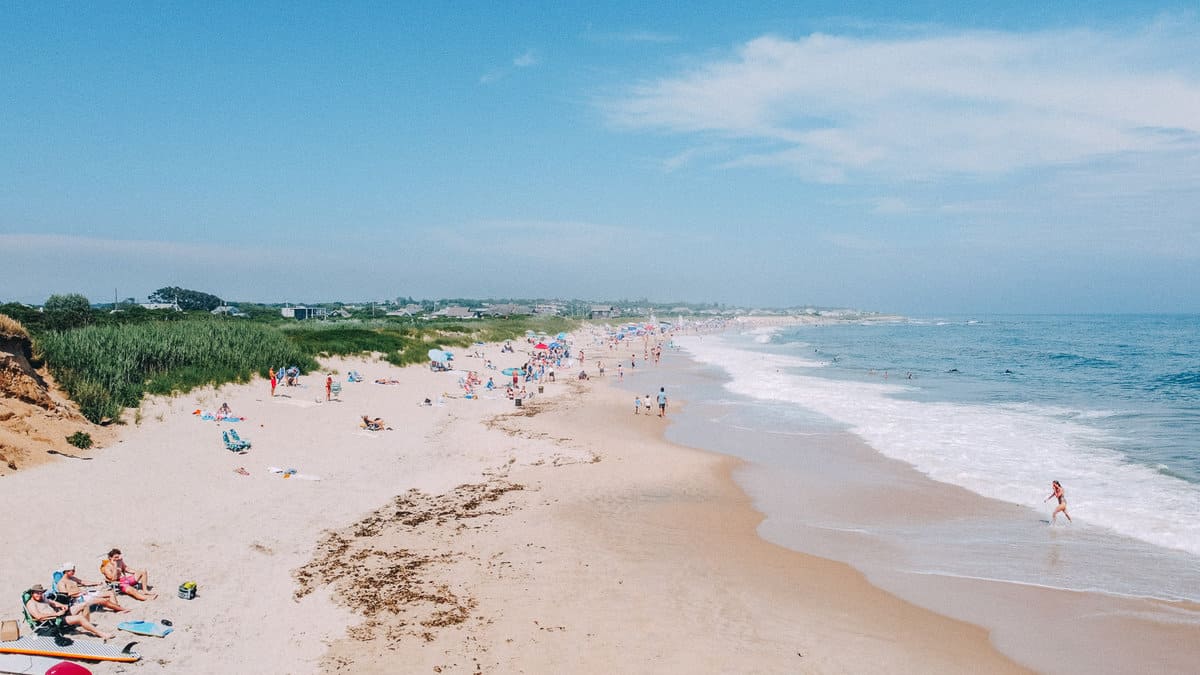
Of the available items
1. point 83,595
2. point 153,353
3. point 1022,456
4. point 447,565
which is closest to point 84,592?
point 83,595

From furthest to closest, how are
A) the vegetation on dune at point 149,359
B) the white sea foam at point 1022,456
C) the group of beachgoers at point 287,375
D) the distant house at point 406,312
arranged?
the distant house at point 406,312 → the group of beachgoers at point 287,375 → the vegetation on dune at point 149,359 → the white sea foam at point 1022,456

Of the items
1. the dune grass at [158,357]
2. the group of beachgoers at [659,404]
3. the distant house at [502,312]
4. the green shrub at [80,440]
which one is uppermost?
the distant house at [502,312]

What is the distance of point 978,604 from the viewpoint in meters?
8.92

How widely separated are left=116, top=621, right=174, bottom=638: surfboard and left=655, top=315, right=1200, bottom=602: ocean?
9254 mm

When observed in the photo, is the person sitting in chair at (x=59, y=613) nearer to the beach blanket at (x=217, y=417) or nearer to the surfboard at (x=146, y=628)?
the surfboard at (x=146, y=628)

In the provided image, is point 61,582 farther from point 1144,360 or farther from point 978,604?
point 1144,360

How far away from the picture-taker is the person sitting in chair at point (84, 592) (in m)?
7.36

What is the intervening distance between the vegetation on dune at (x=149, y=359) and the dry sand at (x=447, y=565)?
1.43 meters

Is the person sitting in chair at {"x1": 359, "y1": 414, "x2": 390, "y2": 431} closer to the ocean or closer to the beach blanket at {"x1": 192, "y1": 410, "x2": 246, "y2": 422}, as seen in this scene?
the beach blanket at {"x1": 192, "y1": 410, "x2": 246, "y2": 422}

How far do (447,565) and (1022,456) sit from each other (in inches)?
633

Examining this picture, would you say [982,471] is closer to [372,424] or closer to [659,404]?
[659,404]

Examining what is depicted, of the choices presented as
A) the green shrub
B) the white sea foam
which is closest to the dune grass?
the green shrub

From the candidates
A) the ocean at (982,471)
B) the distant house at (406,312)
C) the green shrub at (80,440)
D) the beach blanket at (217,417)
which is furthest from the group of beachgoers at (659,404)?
the distant house at (406,312)

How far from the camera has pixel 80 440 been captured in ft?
46.6
